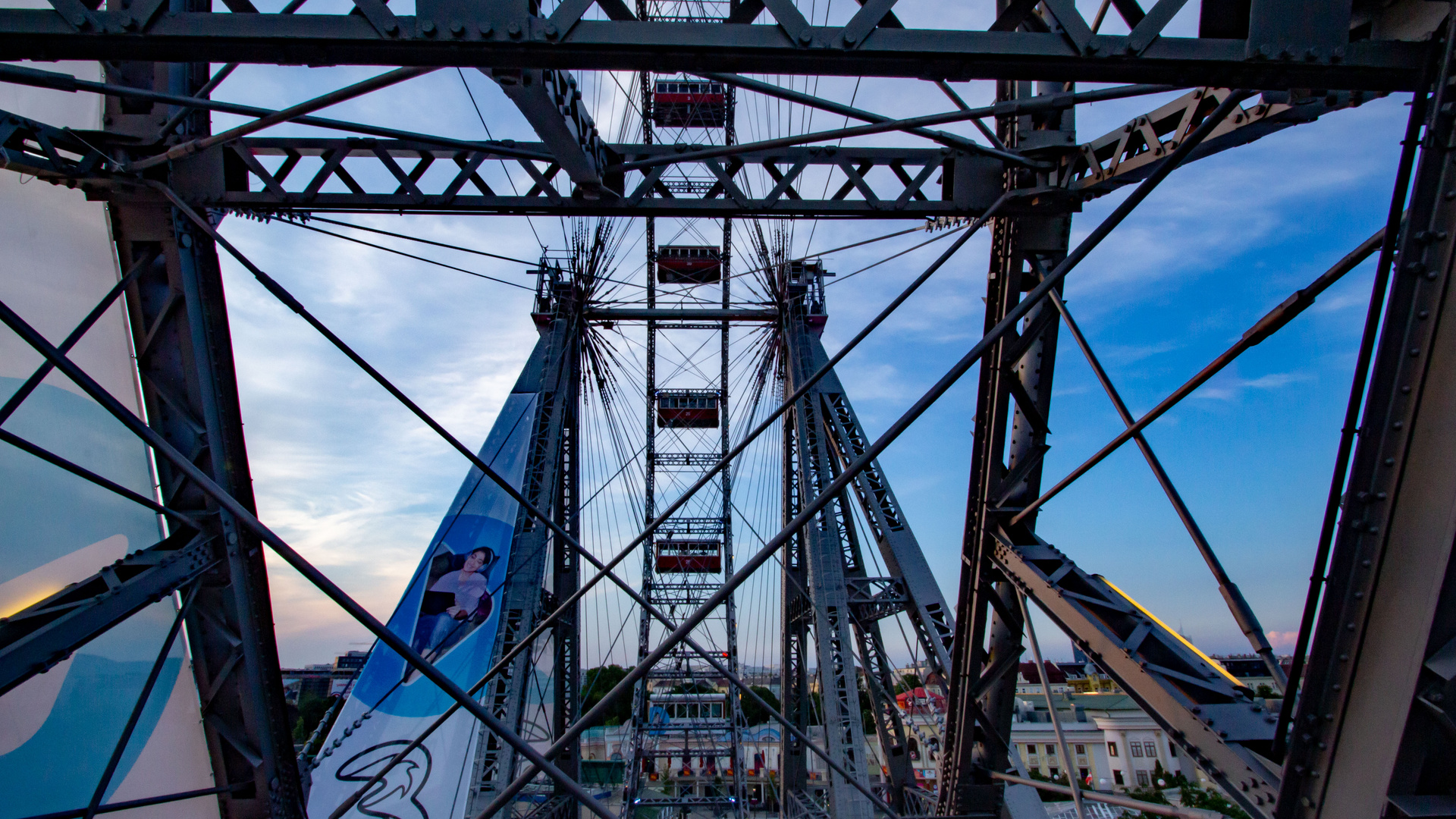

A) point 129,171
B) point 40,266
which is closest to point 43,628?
point 129,171

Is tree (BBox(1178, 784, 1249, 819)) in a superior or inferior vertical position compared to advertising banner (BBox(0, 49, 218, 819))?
inferior

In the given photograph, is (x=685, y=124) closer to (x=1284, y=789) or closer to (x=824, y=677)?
(x=824, y=677)

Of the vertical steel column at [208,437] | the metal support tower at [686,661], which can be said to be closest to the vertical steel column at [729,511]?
the metal support tower at [686,661]

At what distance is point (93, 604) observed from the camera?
11.6 feet

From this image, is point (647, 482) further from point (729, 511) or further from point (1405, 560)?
point (1405, 560)

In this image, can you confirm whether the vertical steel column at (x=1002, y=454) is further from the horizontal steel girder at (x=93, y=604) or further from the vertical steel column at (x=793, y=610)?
the vertical steel column at (x=793, y=610)

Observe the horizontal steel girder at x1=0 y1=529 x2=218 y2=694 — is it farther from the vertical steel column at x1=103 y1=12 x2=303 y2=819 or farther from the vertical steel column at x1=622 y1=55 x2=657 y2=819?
the vertical steel column at x1=622 y1=55 x2=657 y2=819

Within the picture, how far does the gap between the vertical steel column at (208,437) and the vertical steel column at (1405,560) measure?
5.03 m

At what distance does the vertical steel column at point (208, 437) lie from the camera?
4234 millimetres

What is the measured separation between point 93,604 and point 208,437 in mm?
1021

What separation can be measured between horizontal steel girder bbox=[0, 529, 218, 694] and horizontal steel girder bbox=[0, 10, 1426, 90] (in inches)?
92.6

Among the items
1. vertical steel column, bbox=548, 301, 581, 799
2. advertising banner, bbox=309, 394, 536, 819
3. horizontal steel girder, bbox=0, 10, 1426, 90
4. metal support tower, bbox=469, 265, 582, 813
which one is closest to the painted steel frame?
horizontal steel girder, bbox=0, 10, 1426, 90

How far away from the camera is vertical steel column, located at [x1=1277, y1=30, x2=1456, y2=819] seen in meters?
2.29

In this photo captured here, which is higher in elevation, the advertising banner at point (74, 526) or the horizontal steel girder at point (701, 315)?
the horizontal steel girder at point (701, 315)
